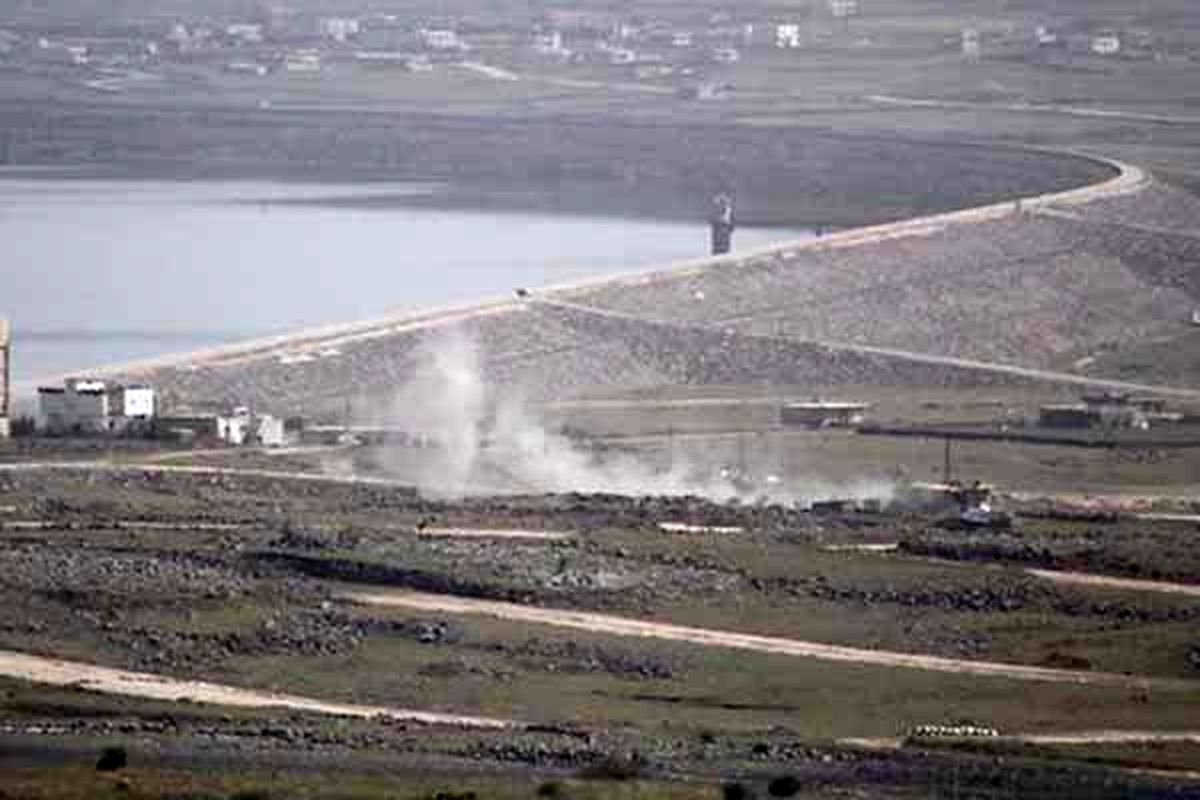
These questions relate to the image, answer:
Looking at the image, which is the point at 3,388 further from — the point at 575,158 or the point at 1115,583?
the point at 575,158

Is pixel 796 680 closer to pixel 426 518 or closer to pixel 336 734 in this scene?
pixel 336 734

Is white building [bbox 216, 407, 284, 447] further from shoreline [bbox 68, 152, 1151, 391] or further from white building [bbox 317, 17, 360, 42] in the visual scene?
white building [bbox 317, 17, 360, 42]

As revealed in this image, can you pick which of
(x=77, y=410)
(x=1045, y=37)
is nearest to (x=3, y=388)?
(x=77, y=410)

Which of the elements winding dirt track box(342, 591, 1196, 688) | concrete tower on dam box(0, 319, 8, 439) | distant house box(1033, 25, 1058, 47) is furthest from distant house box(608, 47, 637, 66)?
winding dirt track box(342, 591, 1196, 688)

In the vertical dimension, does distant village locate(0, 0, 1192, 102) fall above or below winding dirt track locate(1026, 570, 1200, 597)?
below

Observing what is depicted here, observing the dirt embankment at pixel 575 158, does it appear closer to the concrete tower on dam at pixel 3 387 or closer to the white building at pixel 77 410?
the concrete tower on dam at pixel 3 387

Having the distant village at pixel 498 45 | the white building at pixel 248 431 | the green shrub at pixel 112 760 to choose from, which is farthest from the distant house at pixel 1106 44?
the green shrub at pixel 112 760
